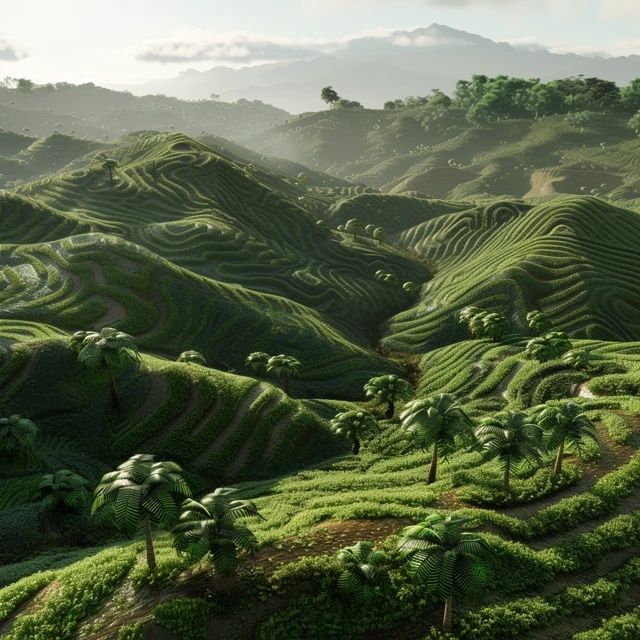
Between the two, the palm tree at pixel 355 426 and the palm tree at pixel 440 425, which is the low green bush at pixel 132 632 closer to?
the palm tree at pixel 440 425

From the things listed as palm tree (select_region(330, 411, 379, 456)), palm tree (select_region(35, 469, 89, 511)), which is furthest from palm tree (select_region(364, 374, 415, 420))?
palm tree (select_region(35, 469, 89, 511))

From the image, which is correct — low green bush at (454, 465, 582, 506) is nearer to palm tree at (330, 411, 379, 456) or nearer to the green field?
the green field

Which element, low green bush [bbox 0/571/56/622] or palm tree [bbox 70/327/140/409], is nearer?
low green bush [bbox 0/571/56/622]

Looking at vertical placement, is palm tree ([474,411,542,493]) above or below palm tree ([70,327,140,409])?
below

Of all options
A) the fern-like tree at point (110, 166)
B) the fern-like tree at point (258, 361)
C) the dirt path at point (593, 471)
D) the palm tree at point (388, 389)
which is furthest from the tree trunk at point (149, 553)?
the fern-like tree at point (110, 166)

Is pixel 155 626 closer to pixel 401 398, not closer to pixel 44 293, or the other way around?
pixel 401 398

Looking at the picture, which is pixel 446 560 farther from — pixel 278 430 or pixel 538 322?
pixel 538 322

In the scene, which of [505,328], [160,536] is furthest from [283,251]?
[160,536]
